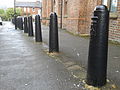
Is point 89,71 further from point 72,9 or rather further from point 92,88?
point 72,9

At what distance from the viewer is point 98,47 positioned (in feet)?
11.3

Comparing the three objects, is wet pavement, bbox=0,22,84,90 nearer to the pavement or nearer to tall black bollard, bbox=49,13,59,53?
the pavement

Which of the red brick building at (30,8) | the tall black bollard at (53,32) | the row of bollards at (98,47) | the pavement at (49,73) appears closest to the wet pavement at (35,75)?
the pavement at (49,73)

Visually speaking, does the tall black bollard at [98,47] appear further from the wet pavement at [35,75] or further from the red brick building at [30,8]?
the red brick building at [30,8]

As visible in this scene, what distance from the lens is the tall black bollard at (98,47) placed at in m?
3.36

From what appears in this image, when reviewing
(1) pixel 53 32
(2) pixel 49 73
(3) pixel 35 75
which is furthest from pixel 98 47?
(1) pixel 53 32

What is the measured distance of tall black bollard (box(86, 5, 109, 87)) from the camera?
336 centimetres

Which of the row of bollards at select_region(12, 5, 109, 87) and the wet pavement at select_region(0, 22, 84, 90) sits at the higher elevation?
the row of bollards at select_region(12, 5, 109, 87)

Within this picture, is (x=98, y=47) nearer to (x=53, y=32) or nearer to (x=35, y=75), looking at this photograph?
(x=35, y=75)

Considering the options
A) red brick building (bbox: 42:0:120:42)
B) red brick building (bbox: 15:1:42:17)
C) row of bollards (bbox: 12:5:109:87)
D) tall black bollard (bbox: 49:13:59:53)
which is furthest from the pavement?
red brick building (bbox: 15:1:42:17)

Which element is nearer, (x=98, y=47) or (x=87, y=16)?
(x=98, y=47)

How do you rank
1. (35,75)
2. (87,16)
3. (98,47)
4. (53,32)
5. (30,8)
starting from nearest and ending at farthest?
(98,47)
(35,75)
(53,32)
(87,16)
(30,8)

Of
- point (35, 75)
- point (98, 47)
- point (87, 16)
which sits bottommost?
point (35, 75)

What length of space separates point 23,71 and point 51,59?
4.36 ft
